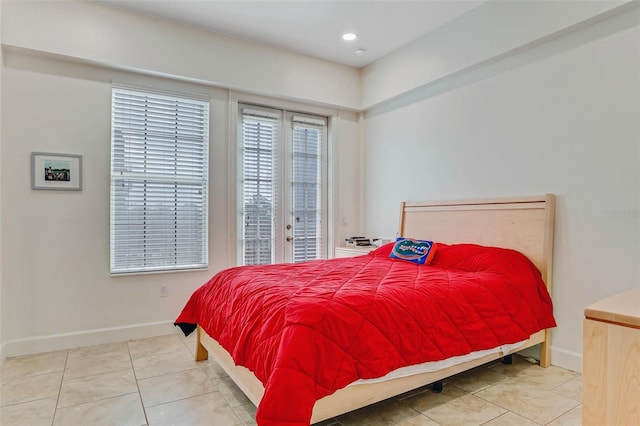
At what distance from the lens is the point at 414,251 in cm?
318

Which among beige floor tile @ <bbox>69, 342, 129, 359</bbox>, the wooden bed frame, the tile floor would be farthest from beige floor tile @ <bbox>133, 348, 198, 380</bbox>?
beige floor tile @ <bbox>69, 342, 129, 359</bbox>

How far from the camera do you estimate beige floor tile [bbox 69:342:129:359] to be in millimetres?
3013

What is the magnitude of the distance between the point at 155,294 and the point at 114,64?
2.14 meters

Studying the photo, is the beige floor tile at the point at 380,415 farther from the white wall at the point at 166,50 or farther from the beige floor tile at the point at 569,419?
the white wall at the point at 166,50

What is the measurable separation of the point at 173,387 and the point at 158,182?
1990 millimetres

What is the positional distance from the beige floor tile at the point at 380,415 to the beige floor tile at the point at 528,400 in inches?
20.8

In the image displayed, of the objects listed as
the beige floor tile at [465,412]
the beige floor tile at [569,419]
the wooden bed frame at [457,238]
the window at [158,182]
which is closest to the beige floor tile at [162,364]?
the wooden bed frame at [457,238]

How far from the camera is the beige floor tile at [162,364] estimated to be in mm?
2647

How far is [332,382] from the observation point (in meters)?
1.59

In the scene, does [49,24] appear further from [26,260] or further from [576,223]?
[576,223]

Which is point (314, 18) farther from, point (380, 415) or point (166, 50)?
point (380, 415)

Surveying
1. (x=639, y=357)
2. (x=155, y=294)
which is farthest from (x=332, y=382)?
(x=155, y=294)

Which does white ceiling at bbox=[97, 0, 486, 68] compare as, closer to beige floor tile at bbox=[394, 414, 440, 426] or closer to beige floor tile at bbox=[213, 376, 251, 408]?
beige floor tile at bbox=[213, 376, 251, 408]

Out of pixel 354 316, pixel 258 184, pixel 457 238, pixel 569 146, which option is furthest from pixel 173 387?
pixel 569 146
